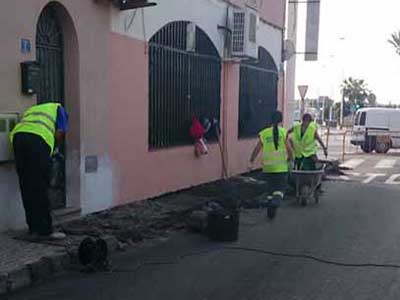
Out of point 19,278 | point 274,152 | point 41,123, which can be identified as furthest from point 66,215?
point 274,152

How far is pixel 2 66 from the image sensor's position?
24.9 feet

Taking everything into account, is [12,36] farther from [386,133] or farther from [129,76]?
[386,133]

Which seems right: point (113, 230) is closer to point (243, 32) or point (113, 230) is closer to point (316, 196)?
point (316, 196)

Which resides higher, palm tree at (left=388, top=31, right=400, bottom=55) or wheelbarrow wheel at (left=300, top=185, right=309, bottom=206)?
palm tree at (left=388, top=31, right=400, bottom=55)

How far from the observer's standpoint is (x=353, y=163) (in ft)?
77.7

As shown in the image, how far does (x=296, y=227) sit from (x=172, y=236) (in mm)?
2151

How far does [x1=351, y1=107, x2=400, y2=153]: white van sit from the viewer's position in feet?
99.6

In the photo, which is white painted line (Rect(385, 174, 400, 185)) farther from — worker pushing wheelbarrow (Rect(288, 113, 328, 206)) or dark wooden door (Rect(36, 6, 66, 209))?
dark wooden door (Rect(36, 6, 66, 209))

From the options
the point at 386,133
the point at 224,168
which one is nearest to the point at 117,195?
the point at 224,168

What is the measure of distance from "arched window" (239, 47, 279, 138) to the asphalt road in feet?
23.3

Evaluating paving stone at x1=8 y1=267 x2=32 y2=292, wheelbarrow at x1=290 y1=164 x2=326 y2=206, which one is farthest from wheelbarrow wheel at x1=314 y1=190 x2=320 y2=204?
paving stone at x1=8 y1=267 x2=32 y2=292

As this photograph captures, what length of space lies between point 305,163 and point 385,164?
40.3ft

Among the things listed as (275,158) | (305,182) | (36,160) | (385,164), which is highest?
(36,160)

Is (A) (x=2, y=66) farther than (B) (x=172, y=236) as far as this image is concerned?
No
